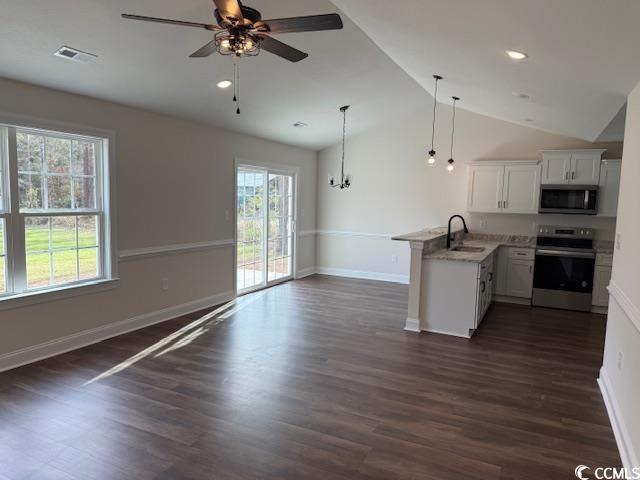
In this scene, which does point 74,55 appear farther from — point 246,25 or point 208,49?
point 246,25

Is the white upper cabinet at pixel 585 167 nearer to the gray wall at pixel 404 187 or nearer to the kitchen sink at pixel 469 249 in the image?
the gray wall at pixel 404 187

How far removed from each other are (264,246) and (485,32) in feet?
16.2

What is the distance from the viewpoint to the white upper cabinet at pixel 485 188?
6.54 metres

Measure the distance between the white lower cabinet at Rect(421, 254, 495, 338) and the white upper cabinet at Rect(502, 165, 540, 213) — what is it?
6.44 feet

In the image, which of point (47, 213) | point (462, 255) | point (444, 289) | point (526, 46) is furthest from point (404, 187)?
point (47, 213)

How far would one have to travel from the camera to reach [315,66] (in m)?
4.42

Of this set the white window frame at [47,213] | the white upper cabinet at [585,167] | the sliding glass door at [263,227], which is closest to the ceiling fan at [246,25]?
the white window frame at [47,213]

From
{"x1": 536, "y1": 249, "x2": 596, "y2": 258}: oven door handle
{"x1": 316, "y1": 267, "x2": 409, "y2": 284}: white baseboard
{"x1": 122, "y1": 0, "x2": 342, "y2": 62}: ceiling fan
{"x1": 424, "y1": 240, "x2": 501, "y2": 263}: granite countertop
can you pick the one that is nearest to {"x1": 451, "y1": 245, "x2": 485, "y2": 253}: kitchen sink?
{"x1": 424, "y1": 240, "x2": 501, "y2": 263}: granite countertop

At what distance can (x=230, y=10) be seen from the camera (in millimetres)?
2102

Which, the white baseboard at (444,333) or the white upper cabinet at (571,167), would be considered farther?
the white upper cabinet at (571,167)

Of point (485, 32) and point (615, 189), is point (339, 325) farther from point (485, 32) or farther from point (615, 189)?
point (615, 189)

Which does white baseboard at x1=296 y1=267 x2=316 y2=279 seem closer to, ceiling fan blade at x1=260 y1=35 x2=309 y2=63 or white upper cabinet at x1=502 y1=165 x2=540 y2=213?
white upper cabinet at x1=502 y1=165 x2=540 y2=213

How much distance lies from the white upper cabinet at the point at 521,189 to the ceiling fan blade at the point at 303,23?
5.02 metres

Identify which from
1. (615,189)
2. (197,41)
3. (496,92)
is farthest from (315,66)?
(615,189)
